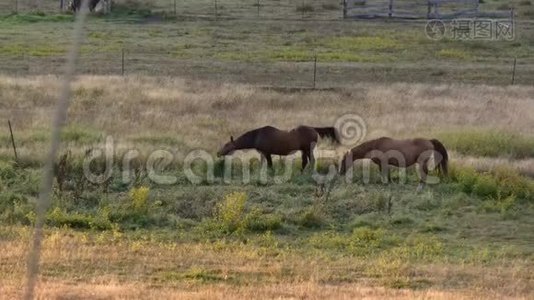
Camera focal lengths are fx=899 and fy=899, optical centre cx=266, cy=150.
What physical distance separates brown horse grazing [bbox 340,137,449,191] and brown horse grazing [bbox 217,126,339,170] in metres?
0.82

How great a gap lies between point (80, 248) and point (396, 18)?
4160 cm

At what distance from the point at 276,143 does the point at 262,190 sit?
177cm

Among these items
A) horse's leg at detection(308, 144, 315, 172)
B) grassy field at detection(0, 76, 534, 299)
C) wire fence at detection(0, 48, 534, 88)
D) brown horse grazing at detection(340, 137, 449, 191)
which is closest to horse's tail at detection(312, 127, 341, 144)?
grassy field at detection(0, 76, 534, 299)

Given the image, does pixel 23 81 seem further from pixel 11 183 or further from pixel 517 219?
pixel 517 219

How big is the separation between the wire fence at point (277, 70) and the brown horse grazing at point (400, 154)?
39.2 feet

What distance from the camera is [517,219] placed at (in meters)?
13.4

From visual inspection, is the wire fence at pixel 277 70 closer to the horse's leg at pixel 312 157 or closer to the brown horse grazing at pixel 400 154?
the horse's leg at pixel 312 157

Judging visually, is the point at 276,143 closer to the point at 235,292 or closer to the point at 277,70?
the point at 235,292

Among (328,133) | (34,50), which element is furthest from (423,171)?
(34,50)

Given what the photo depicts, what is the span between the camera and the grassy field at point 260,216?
885cm

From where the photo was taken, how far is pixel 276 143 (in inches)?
636

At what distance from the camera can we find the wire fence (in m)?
29.5

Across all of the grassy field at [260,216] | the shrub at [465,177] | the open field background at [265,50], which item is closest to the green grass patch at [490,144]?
the grassy field at [260,216]

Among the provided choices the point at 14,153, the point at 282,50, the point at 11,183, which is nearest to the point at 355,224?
the point at 11,183
